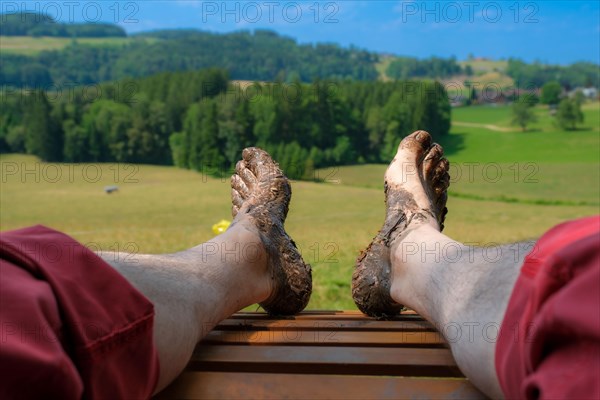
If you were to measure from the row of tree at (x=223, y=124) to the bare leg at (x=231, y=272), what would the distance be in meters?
29.9

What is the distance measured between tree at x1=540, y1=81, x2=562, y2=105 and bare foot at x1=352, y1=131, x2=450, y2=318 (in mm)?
39867

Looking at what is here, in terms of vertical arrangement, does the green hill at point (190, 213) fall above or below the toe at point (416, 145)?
below

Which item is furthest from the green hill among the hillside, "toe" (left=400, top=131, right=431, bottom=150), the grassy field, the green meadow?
the grassy field

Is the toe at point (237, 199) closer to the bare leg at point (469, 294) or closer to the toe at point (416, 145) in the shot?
the toe at point (416, 145)

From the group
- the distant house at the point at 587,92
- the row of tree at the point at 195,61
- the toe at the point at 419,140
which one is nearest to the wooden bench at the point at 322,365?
the toe at the point at 419,140

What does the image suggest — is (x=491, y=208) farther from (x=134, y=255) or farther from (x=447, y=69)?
(x=447, y=69)

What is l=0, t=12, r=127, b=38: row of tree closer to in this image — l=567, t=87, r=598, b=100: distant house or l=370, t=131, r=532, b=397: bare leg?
l=567, t=87, r=598, b=100: distant house

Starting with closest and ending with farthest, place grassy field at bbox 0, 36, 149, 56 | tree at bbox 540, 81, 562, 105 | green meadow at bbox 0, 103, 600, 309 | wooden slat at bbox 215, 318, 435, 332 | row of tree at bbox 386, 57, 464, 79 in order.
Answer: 1. wooden slat at bbox 215, 318, 435, 332
2. green meadow at bbox 0, 103, 600, 309
3. tree at bbox 540, 81, 562, 105
4. row of tree at bbox 386, 57, 464, 79
5. grassy field at bbox 0, 36, 149, 56

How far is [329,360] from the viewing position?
57.8 inches

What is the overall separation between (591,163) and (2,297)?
112 ft

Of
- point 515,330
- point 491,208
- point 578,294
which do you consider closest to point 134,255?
point 515,330

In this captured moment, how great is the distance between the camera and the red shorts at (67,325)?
2.75ft

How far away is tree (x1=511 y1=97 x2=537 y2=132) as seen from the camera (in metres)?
37.3

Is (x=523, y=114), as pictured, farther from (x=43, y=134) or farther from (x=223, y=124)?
(x=43, y=134)
